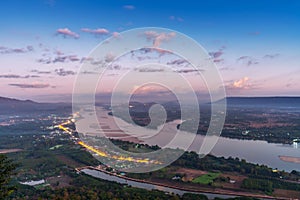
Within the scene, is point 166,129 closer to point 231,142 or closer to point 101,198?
point 231,142

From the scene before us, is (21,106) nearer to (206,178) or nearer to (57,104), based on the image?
(57,104)

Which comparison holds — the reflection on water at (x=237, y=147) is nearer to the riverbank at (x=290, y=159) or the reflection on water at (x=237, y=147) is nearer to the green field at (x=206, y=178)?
the riverbank at (x=290, y=159)

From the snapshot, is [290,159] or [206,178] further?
[290,159]

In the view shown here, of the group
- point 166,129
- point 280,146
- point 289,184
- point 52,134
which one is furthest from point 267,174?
point 52,134

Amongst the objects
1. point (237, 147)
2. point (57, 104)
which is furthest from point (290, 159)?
point (57, 104)

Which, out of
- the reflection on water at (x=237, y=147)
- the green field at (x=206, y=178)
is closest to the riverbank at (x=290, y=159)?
the reflection on water at (x=237, y=147)

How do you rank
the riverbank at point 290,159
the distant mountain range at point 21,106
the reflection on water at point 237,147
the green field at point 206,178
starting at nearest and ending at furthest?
the green field at point 206,178 < the reflection on water at point 237,147 < the riverbank at point 290,159 < the distant mountain range at point 21,106

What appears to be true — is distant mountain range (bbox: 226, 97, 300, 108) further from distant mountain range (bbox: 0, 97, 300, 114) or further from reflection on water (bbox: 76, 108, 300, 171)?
reflection on water (bbox: 76, 108, 300, 171)

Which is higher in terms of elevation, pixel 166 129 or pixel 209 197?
pixel 166 129
